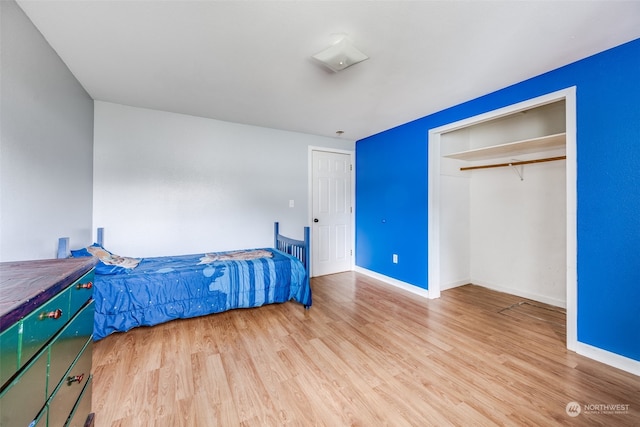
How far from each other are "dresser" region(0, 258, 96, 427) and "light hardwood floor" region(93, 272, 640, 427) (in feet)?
1.74

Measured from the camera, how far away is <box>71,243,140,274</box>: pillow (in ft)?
7.22

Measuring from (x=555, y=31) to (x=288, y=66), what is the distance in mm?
1875

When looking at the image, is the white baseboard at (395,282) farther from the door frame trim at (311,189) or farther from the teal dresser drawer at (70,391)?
the teal dresser drawer at (70,391)

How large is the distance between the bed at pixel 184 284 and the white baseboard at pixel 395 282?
4.87 feet

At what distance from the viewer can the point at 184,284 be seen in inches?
95.8

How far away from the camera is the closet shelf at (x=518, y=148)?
248 cm

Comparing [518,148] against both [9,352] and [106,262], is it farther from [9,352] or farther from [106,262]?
[106,262]

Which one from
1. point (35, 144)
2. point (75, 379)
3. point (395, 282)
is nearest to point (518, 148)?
point (395, 282)

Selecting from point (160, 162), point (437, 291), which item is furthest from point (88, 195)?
point (437, 291)

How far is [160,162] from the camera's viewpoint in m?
3.07

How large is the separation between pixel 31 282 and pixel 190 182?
2.62 m

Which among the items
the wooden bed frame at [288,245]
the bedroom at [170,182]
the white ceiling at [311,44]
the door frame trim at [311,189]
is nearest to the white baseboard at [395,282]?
the bedroom at [170,182]

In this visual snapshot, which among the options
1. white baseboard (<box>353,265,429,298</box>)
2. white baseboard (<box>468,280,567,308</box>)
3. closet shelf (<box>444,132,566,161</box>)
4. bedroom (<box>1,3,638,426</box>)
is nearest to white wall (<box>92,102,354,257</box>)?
bedroom (<box>1,3,638,426</box>)

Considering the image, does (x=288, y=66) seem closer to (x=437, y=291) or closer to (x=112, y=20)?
(x=112, y=20)
